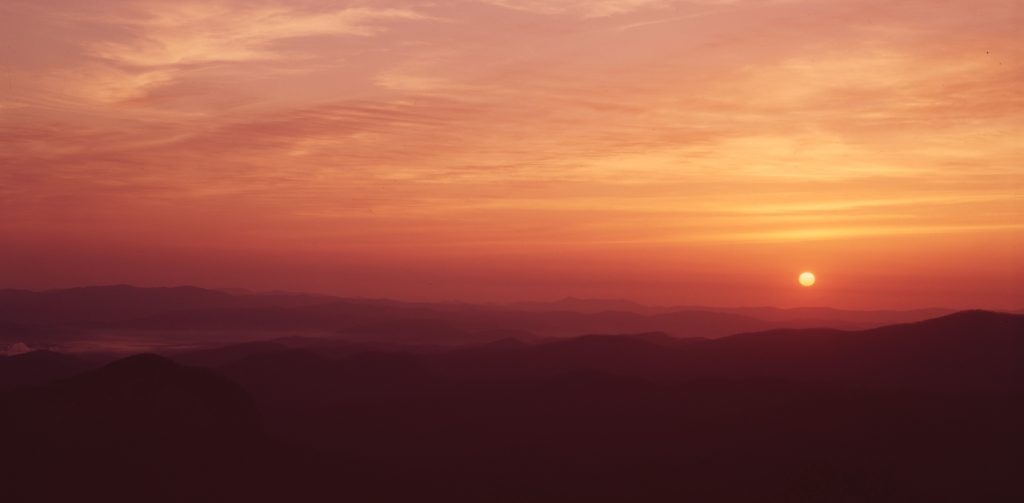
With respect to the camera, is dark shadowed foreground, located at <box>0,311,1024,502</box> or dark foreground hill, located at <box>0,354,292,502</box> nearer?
dark foreground hill, located at <box>0,354,292,502</box>

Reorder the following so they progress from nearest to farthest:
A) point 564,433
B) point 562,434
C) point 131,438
Result: point 131,438, point 562,434, point 564,433

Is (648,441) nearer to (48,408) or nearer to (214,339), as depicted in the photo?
(48,408)

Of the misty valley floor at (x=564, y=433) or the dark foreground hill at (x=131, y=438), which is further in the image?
the misty valley floor at (x=564, y=433)

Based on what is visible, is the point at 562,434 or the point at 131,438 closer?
the point at 131,438

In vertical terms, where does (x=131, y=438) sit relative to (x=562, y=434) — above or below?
above

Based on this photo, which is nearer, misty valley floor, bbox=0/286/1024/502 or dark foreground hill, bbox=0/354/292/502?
dark foreground hill, bbox=0/354/292/502

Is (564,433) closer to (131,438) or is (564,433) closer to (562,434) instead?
(562,434)

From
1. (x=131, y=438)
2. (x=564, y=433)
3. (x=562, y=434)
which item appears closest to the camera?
(x=131, y=438)

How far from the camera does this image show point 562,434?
57.9 m

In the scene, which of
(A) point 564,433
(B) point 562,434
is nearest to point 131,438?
(B) point 562,434

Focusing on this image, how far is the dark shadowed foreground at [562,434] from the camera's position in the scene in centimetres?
4547

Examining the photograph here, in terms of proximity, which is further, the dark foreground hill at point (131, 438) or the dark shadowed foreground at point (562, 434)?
the dark shadowed foreground at point (562, 434)

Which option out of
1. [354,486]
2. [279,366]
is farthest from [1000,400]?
[279,366]

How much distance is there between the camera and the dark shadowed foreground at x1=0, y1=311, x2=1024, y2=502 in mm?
45469
